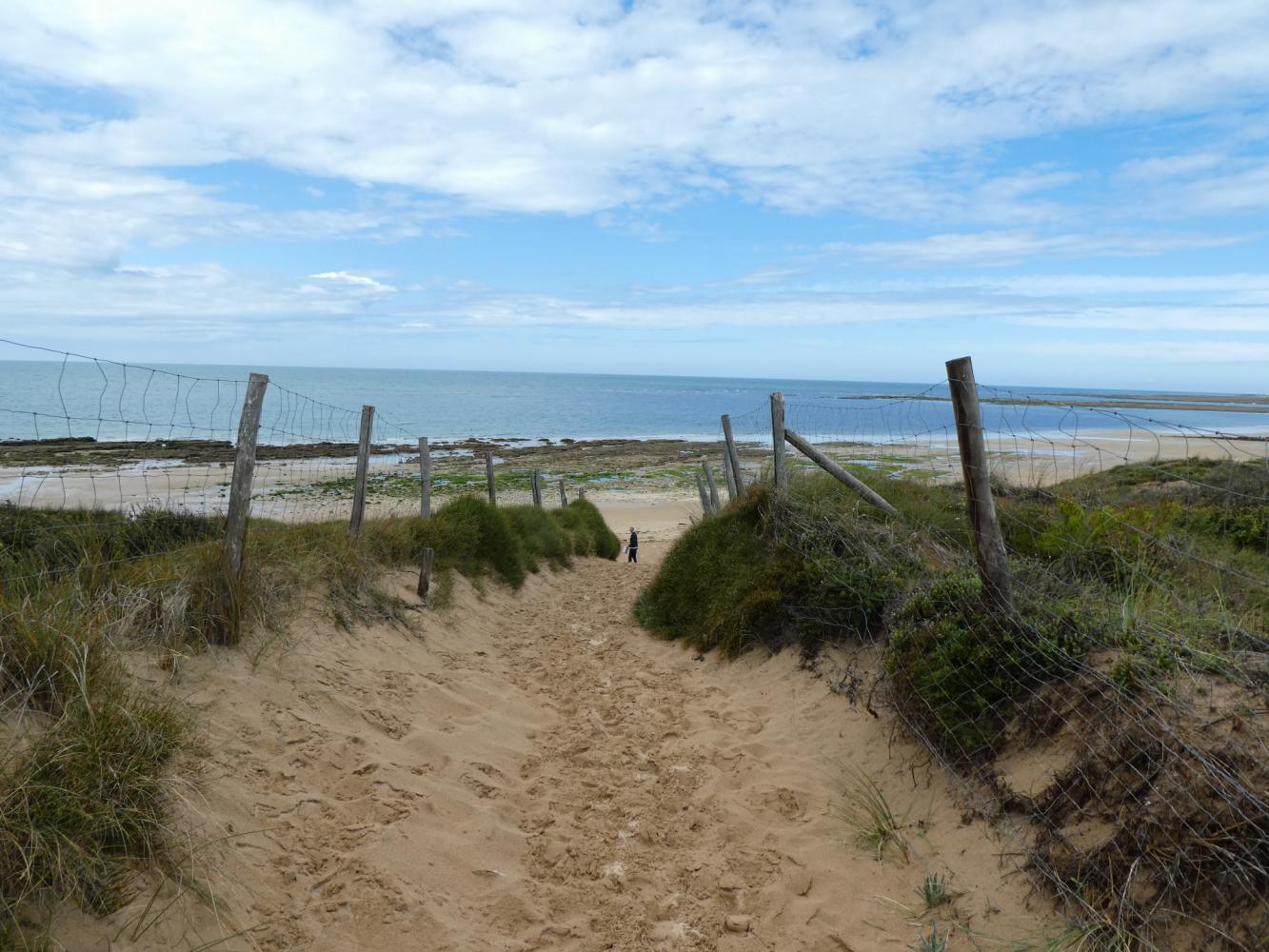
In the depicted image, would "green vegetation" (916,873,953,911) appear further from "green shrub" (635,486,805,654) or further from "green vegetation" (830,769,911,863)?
"green shrub" (635,486,805,654)

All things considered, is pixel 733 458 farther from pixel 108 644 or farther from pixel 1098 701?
pixel 108 644

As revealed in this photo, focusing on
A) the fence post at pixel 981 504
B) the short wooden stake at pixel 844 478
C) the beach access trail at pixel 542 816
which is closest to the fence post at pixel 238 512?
the beach access trail at pixel 542 816

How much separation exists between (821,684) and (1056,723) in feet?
6.96

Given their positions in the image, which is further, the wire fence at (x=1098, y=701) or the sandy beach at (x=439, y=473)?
the sandy beach at (x=439, y=473)

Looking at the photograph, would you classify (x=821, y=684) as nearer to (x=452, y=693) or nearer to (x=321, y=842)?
(x=452, y=693)

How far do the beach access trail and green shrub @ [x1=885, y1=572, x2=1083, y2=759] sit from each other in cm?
27

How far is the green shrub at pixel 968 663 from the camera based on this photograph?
13.9ft

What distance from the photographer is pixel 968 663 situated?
14.8 ft

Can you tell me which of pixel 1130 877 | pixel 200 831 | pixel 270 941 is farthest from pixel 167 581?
pixel 1130 877

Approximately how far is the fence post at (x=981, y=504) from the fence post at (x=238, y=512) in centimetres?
417

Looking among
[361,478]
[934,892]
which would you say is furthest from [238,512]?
[934,892]

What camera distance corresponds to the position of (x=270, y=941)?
3176mm

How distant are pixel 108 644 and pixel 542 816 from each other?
2382 mm

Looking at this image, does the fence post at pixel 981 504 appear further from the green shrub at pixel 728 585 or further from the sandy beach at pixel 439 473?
the sandy beach at pixel 439 473
